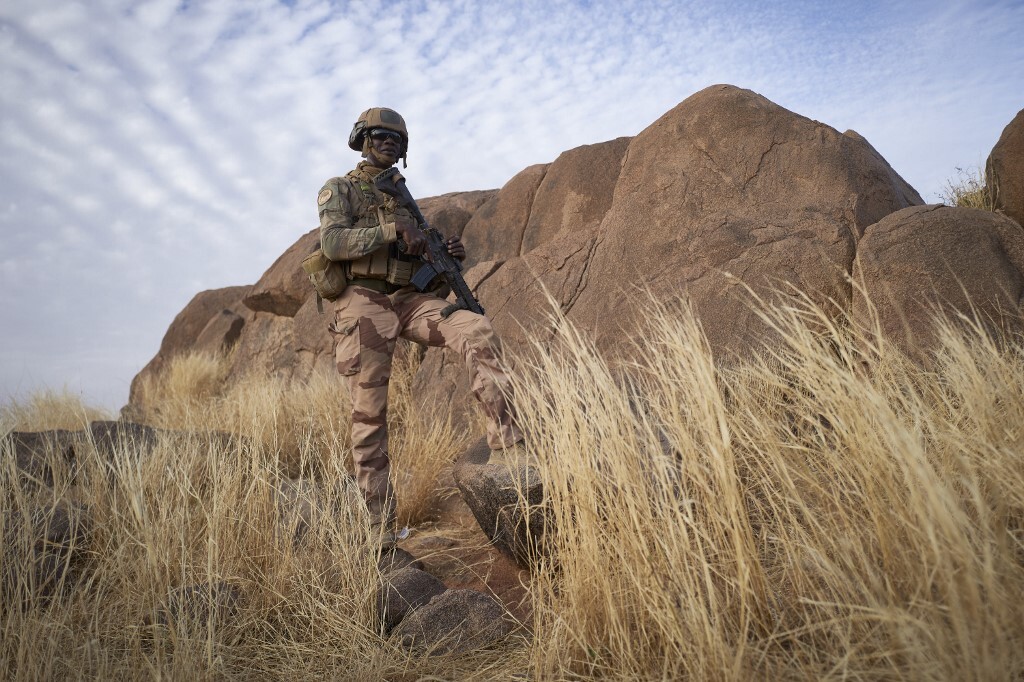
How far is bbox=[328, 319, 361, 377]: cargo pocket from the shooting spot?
12.1 ft

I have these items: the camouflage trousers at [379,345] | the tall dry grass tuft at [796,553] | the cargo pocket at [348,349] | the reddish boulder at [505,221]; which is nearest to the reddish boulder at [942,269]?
the tall dry grass tuft at [796,553]

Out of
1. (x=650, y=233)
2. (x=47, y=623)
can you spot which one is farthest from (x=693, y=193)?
(x=47, y=623)

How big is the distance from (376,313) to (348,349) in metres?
0.25

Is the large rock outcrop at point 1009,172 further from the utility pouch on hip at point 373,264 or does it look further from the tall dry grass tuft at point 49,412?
the tall dry grass tuft at point 49,412

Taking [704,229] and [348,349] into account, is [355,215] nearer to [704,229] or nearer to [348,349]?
[348,349]

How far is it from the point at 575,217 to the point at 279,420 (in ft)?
10.8

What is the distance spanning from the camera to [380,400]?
3.71 metres

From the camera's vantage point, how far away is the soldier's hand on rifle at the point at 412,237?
12.1ft

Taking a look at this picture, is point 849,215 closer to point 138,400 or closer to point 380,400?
point 380,400

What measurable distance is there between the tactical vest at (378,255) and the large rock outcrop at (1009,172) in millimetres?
4732

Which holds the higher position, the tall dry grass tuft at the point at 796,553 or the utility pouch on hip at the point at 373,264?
the utility pouch on hip at the point at 373,264

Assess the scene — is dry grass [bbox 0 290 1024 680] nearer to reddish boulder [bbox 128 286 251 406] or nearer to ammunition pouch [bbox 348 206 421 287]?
ammunition pouch [bbox 348 206 421 287]

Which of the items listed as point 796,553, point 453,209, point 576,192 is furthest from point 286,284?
point 796,553

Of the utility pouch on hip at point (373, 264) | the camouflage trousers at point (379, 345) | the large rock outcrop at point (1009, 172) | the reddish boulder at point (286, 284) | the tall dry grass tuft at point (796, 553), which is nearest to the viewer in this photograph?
the tall dry grass tuft at point (796, 553)
